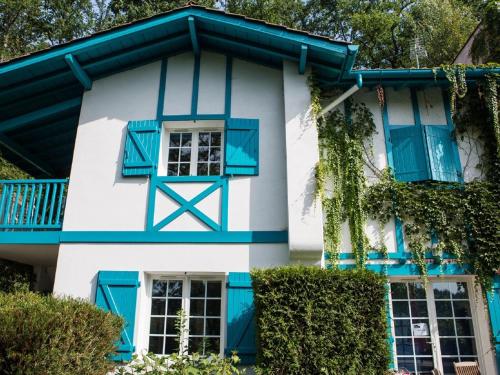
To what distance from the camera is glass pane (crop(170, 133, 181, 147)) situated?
26.4 ft

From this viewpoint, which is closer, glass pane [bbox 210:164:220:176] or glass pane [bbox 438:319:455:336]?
glass pane [bbox 438:319:455:336]

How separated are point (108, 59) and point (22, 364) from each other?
5398 millimetres

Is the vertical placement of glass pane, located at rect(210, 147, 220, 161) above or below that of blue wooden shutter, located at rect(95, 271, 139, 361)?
above

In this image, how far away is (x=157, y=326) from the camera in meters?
6.93

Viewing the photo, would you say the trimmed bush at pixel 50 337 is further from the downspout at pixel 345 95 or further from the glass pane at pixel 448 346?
the glass pane at pixel 448 346

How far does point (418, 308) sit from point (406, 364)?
0.88 m

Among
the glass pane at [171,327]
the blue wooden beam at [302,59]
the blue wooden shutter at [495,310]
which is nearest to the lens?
the blue wooden shutter at [495,310]

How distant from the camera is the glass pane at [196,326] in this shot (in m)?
6.80

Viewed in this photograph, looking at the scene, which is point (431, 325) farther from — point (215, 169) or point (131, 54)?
point (131, 54)

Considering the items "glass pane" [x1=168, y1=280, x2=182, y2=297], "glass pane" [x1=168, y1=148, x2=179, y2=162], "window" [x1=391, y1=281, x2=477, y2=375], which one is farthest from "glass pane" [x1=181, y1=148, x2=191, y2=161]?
"window" [x1=391, y1=281, x2=477, y2=375]

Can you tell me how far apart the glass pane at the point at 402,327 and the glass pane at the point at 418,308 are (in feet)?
0.58

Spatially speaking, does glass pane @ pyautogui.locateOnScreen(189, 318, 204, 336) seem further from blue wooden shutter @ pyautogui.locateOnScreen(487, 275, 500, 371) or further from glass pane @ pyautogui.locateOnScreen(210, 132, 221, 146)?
blue wooden shutter @ pyautogui.locateOnScreen(487, 275, 500, 371)

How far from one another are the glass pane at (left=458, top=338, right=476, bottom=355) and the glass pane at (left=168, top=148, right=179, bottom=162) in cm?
558

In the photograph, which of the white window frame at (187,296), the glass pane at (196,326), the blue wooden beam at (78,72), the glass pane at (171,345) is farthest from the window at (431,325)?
the blue wooden beam at (78,72)
